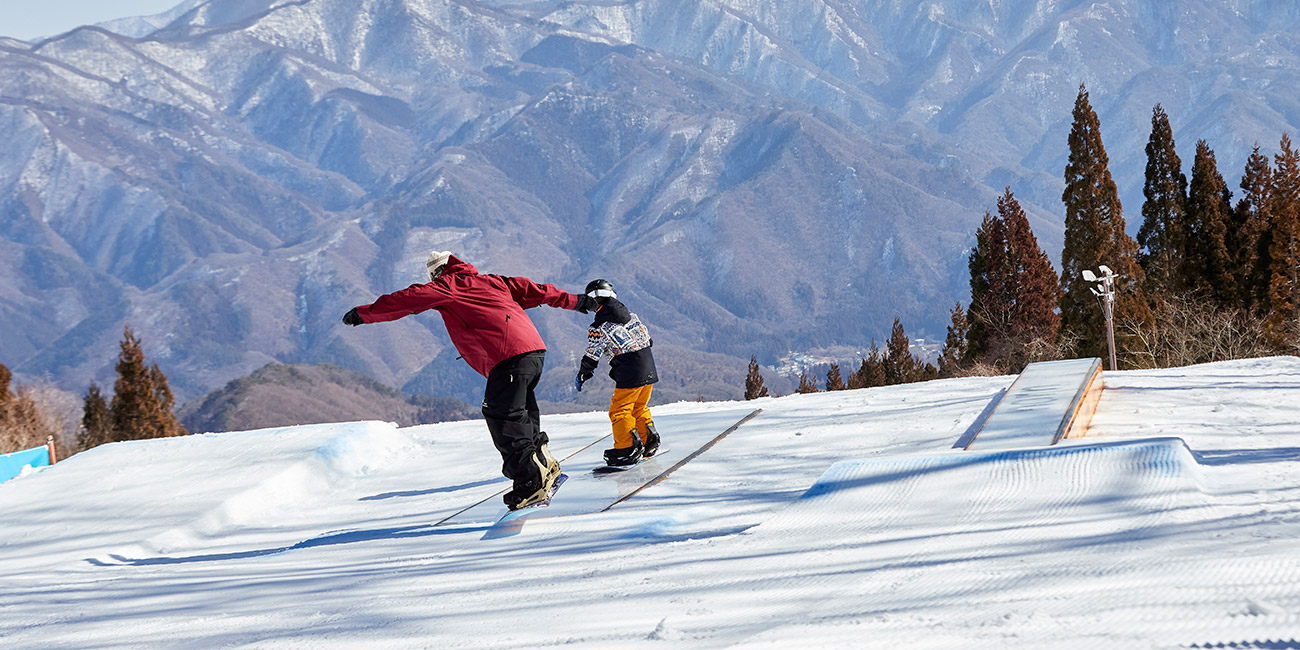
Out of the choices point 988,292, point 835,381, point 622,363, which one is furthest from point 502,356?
point 835,381

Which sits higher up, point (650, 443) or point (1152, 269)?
point (1152, 269)

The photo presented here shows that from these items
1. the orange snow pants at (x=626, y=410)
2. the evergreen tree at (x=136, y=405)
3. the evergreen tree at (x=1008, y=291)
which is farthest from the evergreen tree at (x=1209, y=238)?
the evergreen tree at (x=136, y=405)

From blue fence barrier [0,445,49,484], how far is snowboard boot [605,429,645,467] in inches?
368

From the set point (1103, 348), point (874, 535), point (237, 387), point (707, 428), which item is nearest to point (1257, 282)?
point (1103, 348)

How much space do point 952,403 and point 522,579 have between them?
5.31 meters

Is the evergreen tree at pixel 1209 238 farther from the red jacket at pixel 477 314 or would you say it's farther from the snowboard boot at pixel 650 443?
the red jacket at pixel 477 314

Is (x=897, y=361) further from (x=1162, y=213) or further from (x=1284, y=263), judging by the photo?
(x=1284, y=263)

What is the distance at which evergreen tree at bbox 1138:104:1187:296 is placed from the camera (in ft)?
119

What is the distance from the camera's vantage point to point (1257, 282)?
106 feet

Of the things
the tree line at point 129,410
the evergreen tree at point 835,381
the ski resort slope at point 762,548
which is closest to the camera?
the ski resort slope at point 762,548

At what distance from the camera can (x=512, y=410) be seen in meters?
5.95

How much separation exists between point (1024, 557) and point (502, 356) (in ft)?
11.6

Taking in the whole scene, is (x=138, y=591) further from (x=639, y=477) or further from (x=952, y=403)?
(x=952, y=403)

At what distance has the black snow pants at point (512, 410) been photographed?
5938mm
